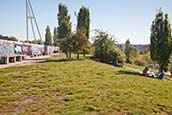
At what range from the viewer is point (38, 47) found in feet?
174

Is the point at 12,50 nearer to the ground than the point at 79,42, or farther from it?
nearer to the ground

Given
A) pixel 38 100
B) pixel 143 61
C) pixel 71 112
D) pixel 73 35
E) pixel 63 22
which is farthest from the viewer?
pixel 143 61

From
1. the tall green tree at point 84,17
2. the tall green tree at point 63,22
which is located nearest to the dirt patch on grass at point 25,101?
the tall green tree at point 84,17

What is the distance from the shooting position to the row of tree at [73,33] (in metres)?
35.1

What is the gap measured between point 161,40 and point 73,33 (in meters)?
13.5

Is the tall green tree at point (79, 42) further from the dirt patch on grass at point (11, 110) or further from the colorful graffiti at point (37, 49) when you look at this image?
the dirt patch on grass at point (11, 110)

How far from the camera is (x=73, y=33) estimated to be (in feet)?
119

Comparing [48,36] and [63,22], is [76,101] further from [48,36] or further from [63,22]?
[48,36]

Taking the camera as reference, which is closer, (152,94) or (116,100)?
(116,100)

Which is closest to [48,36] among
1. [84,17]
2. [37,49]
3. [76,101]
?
[37,49]

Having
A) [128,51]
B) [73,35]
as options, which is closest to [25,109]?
[73,35]

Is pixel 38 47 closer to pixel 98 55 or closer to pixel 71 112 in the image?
pixel 98 55

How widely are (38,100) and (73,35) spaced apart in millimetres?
26991

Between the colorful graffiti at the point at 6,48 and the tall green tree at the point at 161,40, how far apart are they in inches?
651
